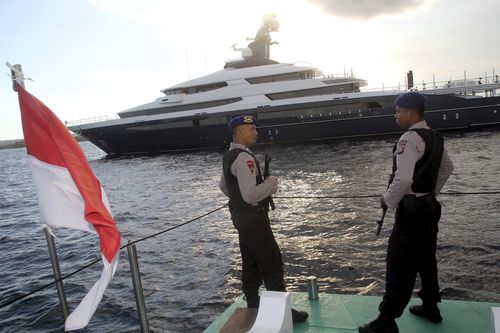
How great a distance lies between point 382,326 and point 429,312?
0.51 meters

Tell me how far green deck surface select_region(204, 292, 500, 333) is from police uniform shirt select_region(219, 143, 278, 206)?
1172 mm

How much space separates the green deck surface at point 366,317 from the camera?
310 centimetres

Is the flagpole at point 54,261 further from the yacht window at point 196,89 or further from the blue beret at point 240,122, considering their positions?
the yacht window at point 196,89

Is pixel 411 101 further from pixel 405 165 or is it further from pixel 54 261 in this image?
pixel 54 261

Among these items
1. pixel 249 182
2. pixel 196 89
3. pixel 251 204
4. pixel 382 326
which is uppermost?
pixel 196 89

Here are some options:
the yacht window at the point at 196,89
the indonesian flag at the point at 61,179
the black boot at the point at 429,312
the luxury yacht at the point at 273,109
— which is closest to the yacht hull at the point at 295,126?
the luxury yacht at the point at 273,109

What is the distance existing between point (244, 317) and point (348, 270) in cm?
356

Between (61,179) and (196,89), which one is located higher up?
(196,89)

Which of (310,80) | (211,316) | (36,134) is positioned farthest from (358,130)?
(36,134)

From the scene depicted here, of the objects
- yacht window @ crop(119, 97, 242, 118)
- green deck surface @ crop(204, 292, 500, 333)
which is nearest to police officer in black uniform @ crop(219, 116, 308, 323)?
green deck surface @ crop(204, 292, 500, 333)

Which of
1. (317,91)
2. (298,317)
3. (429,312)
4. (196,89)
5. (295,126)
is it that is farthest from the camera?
(196,89)

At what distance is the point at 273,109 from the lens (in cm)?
3194

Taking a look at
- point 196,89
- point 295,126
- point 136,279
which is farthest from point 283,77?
point 136,279

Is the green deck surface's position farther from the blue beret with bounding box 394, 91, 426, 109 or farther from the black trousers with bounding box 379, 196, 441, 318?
the blue beret with bounding box 394, 91, 426, 109
